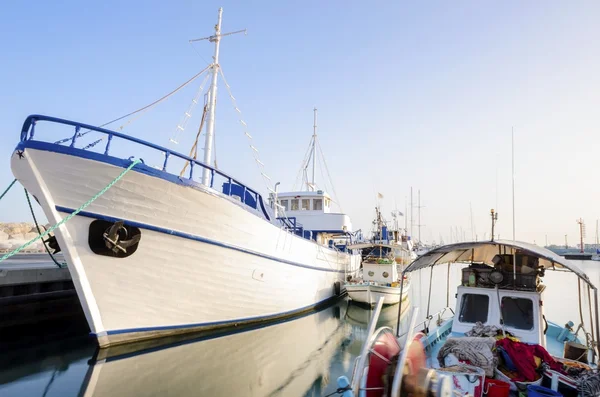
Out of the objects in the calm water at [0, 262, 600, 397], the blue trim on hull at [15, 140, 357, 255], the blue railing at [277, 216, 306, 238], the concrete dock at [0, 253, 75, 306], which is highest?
the blue trim on hull at [15, 140, 357, 255]

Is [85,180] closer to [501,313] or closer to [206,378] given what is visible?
[206,378]

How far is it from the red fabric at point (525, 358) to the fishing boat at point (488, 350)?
1cm

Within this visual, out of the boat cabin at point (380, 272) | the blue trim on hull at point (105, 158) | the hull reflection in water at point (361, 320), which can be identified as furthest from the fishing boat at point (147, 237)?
the boat cabin at point (380, 272)

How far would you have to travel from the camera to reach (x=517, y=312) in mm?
6766

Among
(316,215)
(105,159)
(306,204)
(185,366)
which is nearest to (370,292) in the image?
(316,215)

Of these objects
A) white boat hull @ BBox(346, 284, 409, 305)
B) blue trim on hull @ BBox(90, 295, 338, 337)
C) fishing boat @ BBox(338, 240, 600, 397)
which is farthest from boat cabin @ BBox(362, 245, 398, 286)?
fishing boat @ BBox(338, 240, 600, 397)

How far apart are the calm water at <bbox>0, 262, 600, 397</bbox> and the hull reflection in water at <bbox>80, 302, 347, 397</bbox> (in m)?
0.02

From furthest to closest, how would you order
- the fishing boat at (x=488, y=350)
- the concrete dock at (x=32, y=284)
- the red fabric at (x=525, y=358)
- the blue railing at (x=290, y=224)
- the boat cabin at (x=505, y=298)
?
the blue railing at (x=290, y=224)
the concrete dock at (x=32, y=284)
the boat cabin at (x=505, y=298)
the red fabric at (x=525, y=358)
the fishing boat at (x=488, y=350)

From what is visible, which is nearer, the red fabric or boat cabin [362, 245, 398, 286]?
the red fabric

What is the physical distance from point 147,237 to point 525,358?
739cm

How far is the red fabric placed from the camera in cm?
487

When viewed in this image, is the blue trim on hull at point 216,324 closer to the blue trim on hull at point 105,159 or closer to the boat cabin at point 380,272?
the blue trim on hull at point 105,159

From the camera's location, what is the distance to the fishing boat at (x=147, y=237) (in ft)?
23.0

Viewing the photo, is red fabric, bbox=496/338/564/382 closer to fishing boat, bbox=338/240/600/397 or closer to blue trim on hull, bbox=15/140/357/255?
fishing boat, bbox=338/240/600/397
